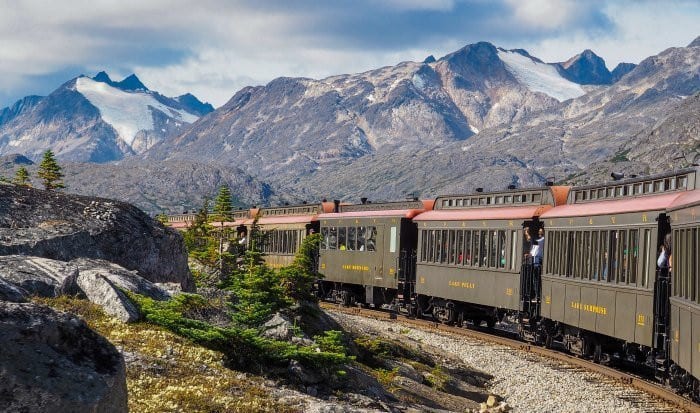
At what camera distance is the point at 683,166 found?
1998cm

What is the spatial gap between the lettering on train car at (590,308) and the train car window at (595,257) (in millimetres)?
691

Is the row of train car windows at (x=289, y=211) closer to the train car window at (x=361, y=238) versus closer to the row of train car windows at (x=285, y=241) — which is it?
the row of train car windows at (x=285, y=241)

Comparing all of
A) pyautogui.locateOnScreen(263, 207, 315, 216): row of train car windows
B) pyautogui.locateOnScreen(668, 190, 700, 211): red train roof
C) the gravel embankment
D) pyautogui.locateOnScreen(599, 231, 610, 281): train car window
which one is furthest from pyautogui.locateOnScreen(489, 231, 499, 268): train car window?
pyautogui.locateOnScreen(263, 207, 315, 216): row of train car windows

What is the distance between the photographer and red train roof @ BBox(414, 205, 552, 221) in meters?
26.7

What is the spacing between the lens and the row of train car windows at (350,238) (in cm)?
3788

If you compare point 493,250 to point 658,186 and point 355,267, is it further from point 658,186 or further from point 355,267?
point 355,267

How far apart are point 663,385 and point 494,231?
10111 mm

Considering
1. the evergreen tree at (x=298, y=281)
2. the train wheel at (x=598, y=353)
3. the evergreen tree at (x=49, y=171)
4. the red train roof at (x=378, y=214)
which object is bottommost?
the train wheel at (x=598, y=353)

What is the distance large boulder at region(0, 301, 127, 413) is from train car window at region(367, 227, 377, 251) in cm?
3070

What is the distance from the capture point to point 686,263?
14961 millimetres

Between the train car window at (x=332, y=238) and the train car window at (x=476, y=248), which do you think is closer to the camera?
the train car window at (x=476, y=248)

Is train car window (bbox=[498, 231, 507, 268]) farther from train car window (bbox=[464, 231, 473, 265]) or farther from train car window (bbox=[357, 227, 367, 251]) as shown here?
train car window (bbox=[357, 227, 367, 251])

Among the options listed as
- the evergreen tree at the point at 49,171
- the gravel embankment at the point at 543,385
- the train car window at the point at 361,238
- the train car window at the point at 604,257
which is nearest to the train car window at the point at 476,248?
the gravel embankment at the point at 543,385

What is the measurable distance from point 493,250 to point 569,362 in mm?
6259
